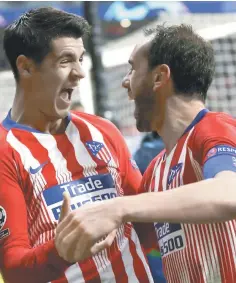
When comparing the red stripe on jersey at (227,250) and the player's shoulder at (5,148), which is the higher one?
the player's shoulder at (5,148)

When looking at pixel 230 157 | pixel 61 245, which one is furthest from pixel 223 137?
pixel 61 245

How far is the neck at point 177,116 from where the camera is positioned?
2.42 m

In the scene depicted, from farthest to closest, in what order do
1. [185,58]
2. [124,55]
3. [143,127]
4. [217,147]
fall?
1. [124,55]
2. [143,127]
3. [185,58]
4. [217,147]

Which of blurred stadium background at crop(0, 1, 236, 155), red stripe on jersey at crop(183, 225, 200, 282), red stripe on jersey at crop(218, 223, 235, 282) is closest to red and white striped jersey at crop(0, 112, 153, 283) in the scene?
red stripe on jersey at crop(183, 225, 200, 282)

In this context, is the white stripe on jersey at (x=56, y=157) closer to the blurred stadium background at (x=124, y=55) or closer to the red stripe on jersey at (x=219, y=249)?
Answer: the red stripe on jersey at (x=219, y=249)

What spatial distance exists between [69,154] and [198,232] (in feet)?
1.80

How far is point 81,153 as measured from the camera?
2.64 meters

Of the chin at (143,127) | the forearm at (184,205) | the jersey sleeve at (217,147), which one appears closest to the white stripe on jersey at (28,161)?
the chin at (143,127)

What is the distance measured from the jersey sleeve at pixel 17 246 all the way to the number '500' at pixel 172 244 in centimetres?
31

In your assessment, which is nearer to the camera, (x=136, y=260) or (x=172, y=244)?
(x=172, y=244)

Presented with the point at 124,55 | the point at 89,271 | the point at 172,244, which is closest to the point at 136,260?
the point at 89,271

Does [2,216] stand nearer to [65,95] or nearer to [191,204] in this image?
[65,95]

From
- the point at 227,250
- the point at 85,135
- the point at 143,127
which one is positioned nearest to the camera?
the point at 227,250

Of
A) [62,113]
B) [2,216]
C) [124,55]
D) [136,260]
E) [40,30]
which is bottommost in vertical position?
[136,260]
